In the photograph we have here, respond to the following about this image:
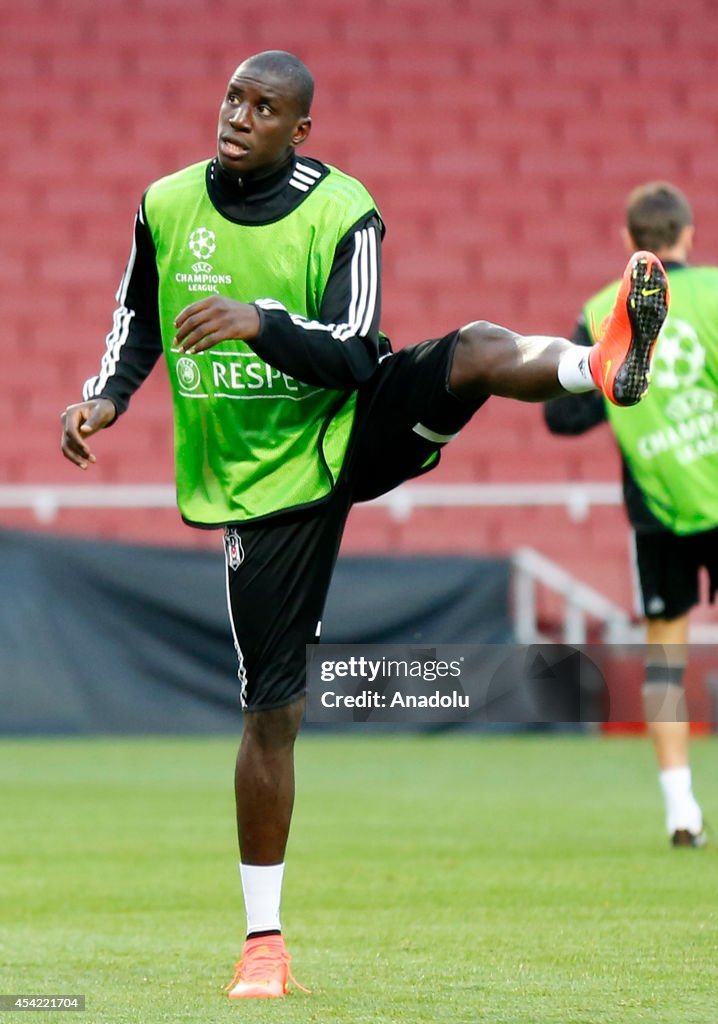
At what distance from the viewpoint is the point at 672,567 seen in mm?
5996

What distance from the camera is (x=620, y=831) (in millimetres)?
6277

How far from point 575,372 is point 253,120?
0.83 meters

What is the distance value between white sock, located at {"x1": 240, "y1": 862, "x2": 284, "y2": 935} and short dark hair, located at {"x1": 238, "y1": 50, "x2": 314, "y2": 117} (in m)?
1.54

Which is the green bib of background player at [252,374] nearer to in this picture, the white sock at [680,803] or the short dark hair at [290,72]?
the short dark hair at [290,72]

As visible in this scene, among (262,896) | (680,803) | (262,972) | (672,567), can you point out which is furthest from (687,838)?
(262,972)

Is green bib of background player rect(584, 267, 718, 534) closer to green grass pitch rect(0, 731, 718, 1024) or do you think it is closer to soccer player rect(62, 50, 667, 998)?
green grass pitch rect(0, 731, 718, 1024)

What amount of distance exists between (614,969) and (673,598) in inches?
95.1

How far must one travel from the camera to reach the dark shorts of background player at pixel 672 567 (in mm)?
5961

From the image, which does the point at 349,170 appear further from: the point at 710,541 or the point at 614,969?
the point at 614,969

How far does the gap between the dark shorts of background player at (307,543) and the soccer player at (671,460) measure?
81.7 inches

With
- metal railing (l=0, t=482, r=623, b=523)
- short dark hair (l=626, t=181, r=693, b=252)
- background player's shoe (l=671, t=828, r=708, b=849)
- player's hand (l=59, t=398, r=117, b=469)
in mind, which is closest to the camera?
player's hand (l=59, t=398, r=117, b=469)

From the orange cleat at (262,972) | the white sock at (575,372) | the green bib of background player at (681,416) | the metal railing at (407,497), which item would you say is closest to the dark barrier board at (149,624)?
the metal railing at (407,497)

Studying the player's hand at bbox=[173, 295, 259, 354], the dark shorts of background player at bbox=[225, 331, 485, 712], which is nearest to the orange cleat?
the dark shorts of background player at bbox=[225, 331, 485, 712]

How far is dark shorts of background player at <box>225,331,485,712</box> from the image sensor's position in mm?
3713
